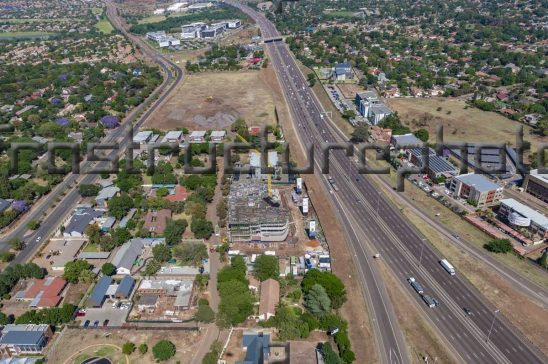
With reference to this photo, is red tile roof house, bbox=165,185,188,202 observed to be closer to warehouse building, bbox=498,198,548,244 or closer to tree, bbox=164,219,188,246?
tree, bbox=164,219,188,246

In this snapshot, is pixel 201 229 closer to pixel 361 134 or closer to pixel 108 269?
pixel 108 269

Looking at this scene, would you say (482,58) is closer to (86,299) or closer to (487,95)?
(487,95)

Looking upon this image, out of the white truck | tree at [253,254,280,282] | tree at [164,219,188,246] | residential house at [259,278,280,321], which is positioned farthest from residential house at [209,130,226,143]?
the white truck

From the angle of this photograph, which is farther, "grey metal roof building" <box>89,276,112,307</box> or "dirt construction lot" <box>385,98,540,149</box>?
"dirt construction lot" <box>385,98,540,149</box>

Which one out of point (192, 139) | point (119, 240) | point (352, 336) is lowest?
point (352, 336)

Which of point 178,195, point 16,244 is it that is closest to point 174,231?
point 178,195

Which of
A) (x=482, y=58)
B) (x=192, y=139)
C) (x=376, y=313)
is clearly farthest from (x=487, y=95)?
(x=376, y=313)

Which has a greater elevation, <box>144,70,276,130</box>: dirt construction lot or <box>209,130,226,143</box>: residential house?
<box>144,70,276,130</box>: dirt construction lot
